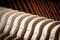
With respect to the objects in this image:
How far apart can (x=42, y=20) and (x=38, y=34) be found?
1.21 feet

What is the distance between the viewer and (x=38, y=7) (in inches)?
191

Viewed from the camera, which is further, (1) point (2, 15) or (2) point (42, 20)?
(1) point (2, 15)

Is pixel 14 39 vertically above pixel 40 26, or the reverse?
pixel 40 26

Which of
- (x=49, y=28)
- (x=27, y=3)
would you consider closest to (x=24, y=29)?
(x=49, y=28)

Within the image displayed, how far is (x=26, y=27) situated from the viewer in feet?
10.4

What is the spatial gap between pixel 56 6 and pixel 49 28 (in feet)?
8.17

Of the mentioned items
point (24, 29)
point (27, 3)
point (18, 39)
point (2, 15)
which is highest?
point (27, 3)

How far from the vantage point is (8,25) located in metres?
3.38

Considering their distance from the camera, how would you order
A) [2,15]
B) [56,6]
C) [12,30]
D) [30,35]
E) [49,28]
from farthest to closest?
1. [56,6]
2. [2,15]
3. [12,30]
4. [30,35]
5. [49,28]

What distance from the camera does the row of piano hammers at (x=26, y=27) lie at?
2.79 metres

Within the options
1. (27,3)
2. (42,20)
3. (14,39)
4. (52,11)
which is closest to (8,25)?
(14,39)

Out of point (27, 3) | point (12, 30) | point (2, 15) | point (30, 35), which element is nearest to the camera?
point (30, 35)

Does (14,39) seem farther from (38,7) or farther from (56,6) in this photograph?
(56,6)

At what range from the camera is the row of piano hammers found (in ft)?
9.14
